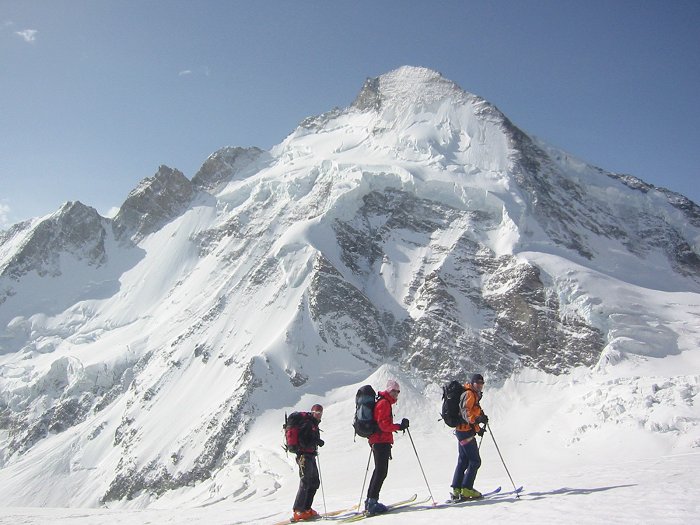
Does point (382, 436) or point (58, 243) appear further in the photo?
point (58, 243)

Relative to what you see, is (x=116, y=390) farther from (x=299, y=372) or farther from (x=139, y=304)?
(x=299, y=372)

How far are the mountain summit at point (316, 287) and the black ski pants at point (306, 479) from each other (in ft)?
104

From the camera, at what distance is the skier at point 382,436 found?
37.8 feet

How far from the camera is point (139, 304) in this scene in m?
85.1

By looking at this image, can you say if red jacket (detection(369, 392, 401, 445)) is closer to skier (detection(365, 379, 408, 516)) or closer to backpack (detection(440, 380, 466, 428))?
skier (detection(365, 379, 408, 516))

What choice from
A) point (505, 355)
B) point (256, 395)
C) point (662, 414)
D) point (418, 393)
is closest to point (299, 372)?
point (256, 395)

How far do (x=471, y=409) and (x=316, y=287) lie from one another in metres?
52.6

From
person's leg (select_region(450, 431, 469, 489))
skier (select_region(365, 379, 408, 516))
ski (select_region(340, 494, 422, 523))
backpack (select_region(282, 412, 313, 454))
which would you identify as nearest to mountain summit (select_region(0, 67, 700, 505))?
ski (select_region(340, 494, 422, 523))

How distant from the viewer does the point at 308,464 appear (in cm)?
1273

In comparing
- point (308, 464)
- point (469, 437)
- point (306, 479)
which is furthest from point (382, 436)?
point (306, 479)

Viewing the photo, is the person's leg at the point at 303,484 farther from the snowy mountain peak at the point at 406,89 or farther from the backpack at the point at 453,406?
the snowy mountain peak at the point at 406,89

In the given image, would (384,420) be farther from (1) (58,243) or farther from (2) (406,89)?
(1) (58,243)

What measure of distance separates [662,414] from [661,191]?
69.6m

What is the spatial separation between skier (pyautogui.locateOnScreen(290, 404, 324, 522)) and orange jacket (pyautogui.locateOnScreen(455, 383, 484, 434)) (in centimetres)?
313
